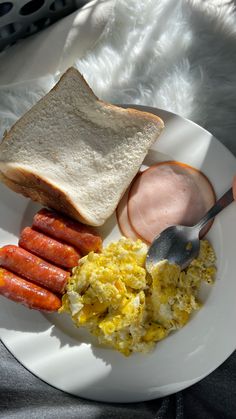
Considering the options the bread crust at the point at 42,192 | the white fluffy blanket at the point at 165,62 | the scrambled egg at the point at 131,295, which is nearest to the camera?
the scrambled egg at the point at 131,295

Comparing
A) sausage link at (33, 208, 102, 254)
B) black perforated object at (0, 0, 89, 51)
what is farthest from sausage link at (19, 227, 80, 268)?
black perforated object at (0, 0, 89, 51)

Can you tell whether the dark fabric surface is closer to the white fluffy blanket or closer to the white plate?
the white plate

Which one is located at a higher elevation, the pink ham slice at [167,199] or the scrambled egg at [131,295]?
the pink ham slice at [167,199]

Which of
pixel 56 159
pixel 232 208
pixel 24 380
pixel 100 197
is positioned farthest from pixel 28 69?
pixel 24 380

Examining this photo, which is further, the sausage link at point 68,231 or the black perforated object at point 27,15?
the black perforated object at point 27,15

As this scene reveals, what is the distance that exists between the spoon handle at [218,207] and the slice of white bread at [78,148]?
285 millimetres

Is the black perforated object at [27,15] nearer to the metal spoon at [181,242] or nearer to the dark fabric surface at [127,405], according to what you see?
the metal spoon at [181,242]

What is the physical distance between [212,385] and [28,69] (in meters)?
1.31

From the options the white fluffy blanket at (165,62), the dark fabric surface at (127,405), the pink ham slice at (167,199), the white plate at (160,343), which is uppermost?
the white fluffy blanket at (165,62)

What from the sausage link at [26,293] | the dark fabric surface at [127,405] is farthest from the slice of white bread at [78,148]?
the dark fabric surface at [127,405]

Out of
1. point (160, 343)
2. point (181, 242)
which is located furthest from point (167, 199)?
point (160, 343)

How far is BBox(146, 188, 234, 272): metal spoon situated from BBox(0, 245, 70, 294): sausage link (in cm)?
29

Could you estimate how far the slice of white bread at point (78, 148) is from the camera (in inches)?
82.3

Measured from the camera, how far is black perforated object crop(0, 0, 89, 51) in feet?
7.37
